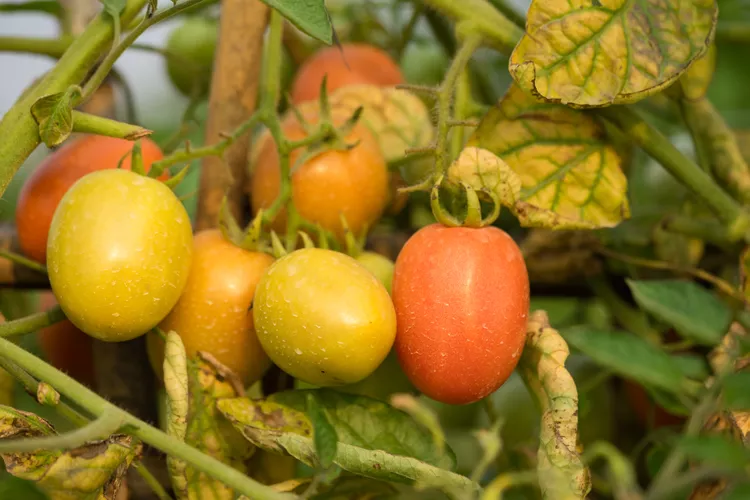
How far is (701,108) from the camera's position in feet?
2.06

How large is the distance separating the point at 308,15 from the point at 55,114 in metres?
0.14

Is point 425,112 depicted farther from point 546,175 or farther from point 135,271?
point 135,271

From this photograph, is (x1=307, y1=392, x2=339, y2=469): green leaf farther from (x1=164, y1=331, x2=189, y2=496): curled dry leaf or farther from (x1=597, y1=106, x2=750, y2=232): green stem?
(x1=597, y1=106, x2=750, y2=232): green stem

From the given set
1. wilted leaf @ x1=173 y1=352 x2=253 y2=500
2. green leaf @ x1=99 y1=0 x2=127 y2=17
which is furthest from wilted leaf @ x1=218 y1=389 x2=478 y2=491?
green leaf @ x1=99 y1=0 x2=127 y2=17

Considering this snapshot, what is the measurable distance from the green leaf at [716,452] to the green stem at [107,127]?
1.00ft

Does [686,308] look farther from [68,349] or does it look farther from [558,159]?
[68,349]

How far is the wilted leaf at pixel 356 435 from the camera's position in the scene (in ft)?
1.43

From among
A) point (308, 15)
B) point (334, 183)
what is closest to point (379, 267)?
point (334, 183)

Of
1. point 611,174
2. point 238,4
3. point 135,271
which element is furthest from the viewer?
point 238,4

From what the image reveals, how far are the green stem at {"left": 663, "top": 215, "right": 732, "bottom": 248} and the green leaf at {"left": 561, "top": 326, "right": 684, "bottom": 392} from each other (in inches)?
7.0

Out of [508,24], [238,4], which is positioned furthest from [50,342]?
[508,24]

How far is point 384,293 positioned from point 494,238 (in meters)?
0.07

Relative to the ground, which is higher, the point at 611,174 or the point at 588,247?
the point at 611,174

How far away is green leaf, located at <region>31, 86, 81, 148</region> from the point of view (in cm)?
44
